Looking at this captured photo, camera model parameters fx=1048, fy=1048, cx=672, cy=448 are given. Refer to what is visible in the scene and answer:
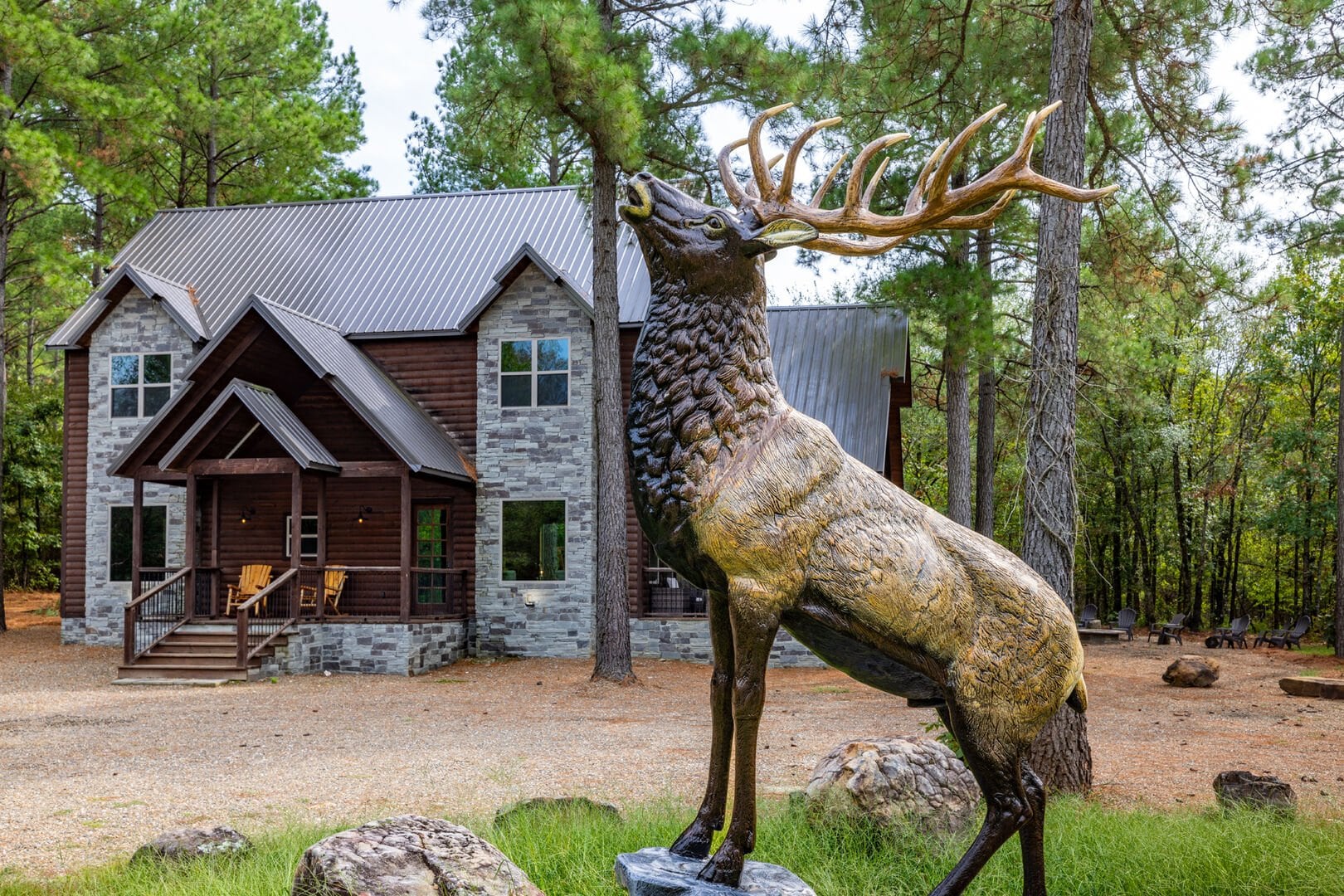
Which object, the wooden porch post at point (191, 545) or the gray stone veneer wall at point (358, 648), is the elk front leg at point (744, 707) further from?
the wooden porch post at point (191, 545)

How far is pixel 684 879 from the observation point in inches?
128

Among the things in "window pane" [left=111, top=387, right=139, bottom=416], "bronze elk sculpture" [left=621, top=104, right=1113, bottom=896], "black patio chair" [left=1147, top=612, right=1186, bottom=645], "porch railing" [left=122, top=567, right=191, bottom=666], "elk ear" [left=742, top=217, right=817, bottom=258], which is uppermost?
"window pane" [left=111, top=387, right=139, bottom=416]

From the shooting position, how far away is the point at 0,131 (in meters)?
18.8

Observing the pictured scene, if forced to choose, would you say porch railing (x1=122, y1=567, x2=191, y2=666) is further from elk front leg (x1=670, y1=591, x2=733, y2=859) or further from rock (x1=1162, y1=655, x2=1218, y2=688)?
rock (x1=1162, y1=655, x2=1218, y2=688)

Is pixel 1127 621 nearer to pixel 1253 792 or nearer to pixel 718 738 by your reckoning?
pixel 1253 792

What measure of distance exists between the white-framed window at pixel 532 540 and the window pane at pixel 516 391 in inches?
67.4

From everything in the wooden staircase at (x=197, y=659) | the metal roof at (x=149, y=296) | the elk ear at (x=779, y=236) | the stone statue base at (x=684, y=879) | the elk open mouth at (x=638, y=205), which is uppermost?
the metal roof at (x=149, y=296)

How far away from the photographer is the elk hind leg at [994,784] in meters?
3.24

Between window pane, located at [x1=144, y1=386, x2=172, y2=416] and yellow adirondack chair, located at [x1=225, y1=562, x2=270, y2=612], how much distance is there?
11.5 ft

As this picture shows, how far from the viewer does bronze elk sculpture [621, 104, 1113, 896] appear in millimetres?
3195

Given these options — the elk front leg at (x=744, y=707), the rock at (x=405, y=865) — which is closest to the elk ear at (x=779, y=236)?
the elk front leg at (x=744, y=707)

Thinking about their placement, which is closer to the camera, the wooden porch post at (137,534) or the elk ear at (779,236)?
the elk ear at (779,236)

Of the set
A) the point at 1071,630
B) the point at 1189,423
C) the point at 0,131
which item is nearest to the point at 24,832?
the point at 1071,630

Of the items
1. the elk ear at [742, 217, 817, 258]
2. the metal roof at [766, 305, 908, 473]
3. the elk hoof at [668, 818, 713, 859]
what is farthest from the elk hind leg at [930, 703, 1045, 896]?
the metal roof at [766, 305, 908, 473]
